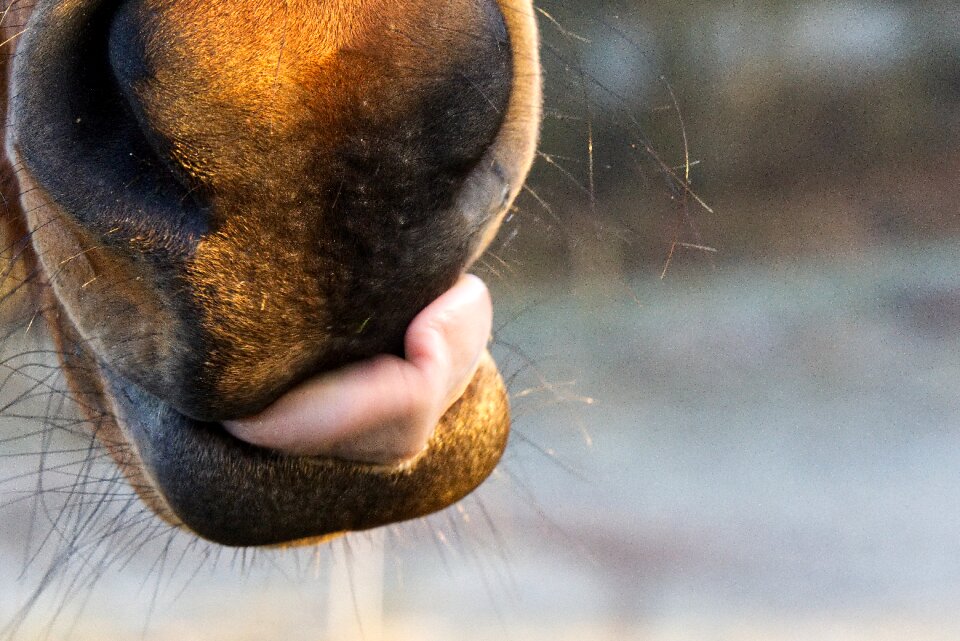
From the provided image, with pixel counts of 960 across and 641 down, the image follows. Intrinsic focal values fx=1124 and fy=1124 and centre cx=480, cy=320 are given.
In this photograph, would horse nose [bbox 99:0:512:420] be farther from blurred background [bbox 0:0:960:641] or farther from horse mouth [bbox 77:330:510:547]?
blurred background [bbox 0:0:960:641]

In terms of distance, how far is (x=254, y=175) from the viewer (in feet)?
1.91

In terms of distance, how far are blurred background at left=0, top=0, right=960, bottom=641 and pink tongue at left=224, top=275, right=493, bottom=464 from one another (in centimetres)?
200

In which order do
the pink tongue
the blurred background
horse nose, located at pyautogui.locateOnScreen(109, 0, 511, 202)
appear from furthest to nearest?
the blurred background → the pink tongue → horse nose, located at pyautogui.locateOnScreen(109, 0, 511, 202)

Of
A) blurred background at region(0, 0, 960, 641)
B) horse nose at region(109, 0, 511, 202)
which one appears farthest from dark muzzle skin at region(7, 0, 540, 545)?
blurred background at region(0, 0, 960, 641)

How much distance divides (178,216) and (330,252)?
82 millimetres

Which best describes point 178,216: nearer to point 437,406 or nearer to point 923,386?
point 437,406

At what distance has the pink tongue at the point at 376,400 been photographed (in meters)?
0.68

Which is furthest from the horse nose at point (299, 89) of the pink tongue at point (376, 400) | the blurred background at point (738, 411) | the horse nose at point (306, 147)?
the blurred background at point (738, 411)

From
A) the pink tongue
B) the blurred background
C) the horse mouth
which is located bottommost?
the blurred background

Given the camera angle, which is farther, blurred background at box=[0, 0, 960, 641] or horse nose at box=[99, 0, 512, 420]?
blurred background at box=[0, 0, 960, 641]

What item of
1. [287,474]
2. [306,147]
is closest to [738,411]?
[287,474]

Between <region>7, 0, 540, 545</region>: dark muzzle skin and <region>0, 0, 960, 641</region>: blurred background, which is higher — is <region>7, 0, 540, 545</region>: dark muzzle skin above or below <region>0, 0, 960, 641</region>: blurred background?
above

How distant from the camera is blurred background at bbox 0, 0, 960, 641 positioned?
3.14 meters

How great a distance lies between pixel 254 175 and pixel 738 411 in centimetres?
428
